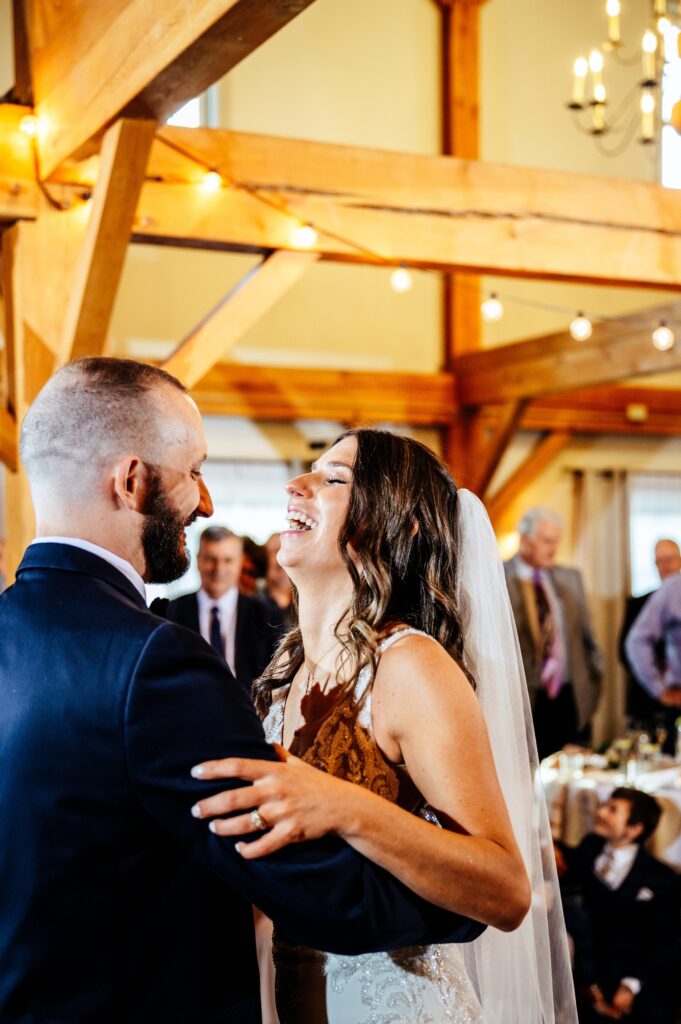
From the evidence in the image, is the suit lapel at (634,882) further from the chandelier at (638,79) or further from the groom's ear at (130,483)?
the groom's ear at (130,483)

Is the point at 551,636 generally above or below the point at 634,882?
above

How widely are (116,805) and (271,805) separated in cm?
18

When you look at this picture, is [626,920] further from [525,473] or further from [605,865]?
[525,473]

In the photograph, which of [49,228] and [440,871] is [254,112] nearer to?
[49,228]

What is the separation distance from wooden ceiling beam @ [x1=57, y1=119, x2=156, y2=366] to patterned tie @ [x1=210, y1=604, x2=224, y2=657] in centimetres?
183

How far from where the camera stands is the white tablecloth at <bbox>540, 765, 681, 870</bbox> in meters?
5.20

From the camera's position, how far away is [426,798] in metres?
1.82

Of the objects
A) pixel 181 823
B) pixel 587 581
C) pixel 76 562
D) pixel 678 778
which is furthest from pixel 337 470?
pixel 587 581

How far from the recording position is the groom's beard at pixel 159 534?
1.62m

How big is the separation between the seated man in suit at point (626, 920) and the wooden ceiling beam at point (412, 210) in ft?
7.14

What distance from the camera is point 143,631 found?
146 centimetres

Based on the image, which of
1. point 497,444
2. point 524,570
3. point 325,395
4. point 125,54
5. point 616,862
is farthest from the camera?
point 325,395

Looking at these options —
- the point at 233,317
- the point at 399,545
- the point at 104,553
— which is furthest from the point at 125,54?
the point at 104,553

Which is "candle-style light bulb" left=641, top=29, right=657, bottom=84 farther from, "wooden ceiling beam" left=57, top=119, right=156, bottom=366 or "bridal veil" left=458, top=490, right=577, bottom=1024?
"bridal veil" left=458, top=490, right=577, bottom=1024
